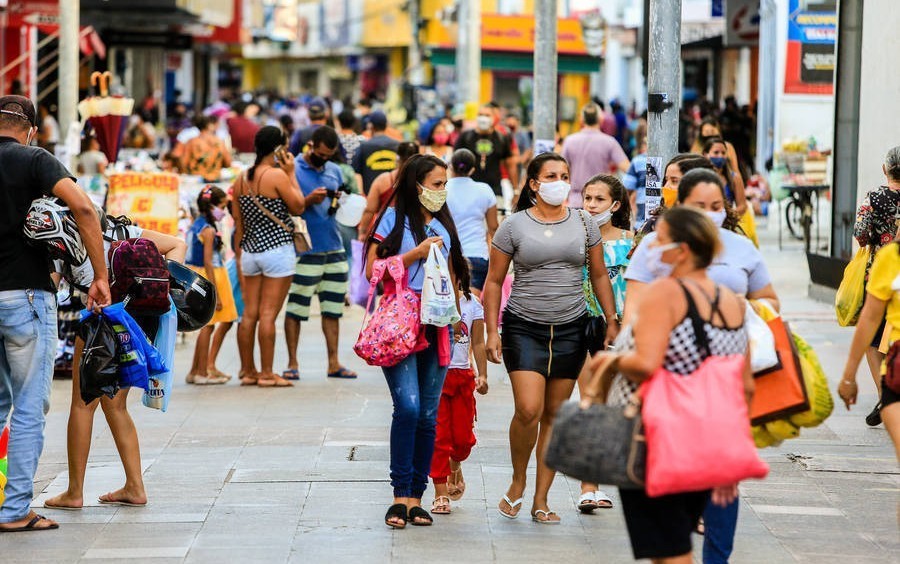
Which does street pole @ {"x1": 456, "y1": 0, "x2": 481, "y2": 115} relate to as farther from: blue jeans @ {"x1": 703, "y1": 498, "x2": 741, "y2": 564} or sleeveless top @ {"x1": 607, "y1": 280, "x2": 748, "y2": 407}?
sleeveless top @ {"x1": 607, "y1": 280, "x2": 748, "y2": 407}

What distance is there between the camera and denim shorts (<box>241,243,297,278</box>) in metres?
11.5

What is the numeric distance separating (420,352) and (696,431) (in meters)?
2.64

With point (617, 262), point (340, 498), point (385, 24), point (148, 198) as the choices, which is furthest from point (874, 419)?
point (385, 24)

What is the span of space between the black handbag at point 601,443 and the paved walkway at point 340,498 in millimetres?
1796

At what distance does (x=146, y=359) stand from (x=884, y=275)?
3.49m

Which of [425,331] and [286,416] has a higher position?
[425,331]

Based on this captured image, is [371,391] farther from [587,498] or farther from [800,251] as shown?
[800,251]

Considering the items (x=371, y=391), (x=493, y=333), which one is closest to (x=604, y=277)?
(x=493, y=333)

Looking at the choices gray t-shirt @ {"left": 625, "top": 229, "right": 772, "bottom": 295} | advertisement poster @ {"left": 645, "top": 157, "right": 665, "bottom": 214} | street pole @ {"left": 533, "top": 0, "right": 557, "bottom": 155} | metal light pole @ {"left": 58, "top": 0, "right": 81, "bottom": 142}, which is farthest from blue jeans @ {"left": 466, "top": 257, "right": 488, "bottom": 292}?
metal light pole @ {"left": 58, "top": 0, "right": 81, "bottom": 142}

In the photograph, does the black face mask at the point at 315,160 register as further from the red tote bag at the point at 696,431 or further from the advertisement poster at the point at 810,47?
the advertisement poster at the point at 810,47

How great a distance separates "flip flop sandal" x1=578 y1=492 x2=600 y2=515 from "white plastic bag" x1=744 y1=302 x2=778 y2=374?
209cm

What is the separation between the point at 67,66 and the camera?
16.8m

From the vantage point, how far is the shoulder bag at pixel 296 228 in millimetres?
11469

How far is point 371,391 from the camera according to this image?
1174cm
